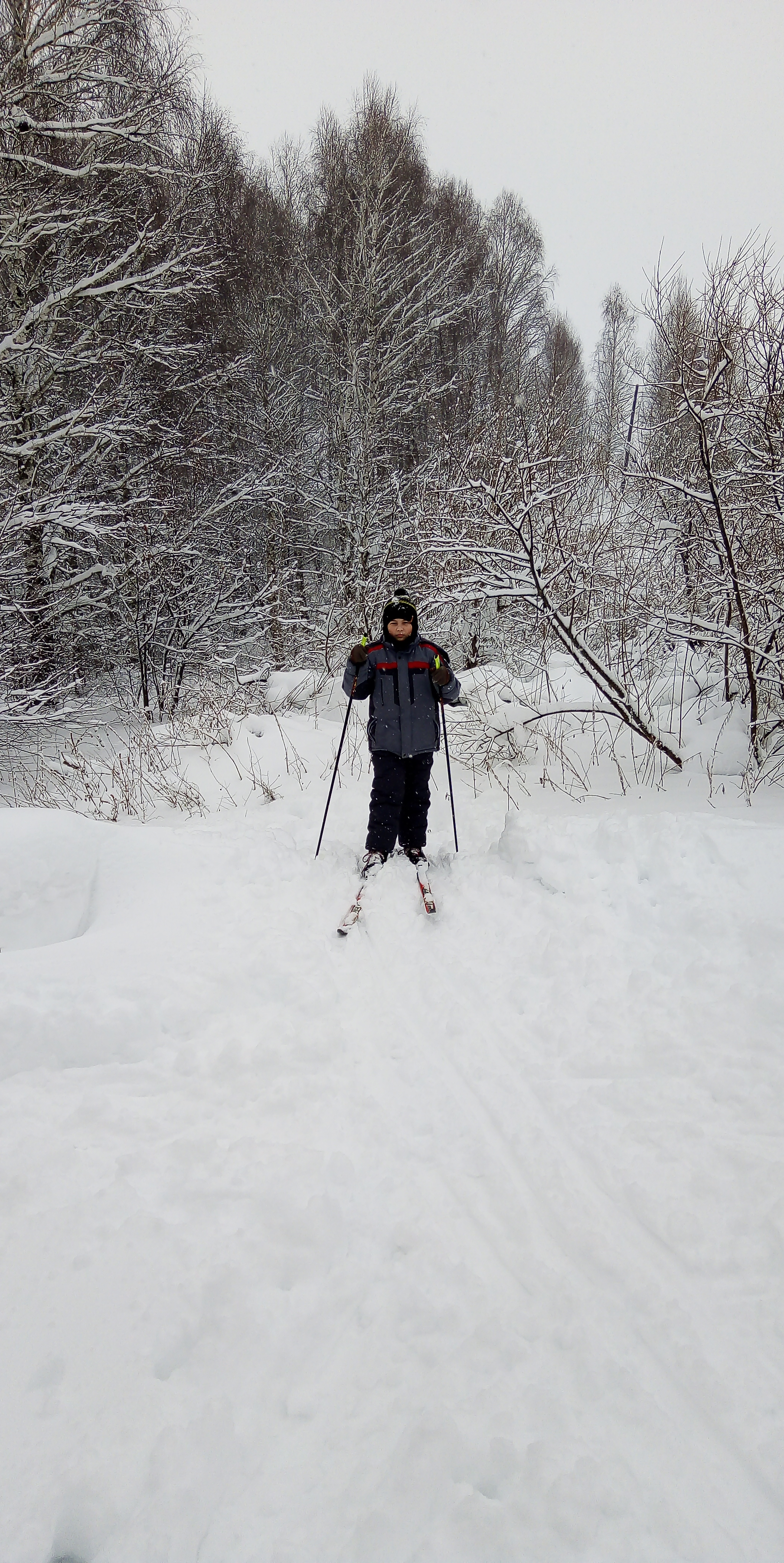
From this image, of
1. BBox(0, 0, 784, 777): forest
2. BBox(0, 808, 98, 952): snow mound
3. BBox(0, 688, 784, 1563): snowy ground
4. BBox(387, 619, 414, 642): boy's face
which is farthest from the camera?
BBox(0, 0, 784, 777): forest

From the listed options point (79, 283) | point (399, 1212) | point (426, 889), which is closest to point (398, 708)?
point (426, 889)

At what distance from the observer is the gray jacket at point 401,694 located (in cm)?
470

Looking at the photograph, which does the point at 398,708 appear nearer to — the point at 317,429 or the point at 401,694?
the point at 401,694

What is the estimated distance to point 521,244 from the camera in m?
18.4

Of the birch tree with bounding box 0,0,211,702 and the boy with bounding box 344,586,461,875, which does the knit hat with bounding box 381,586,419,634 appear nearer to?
the boy with bounding box 344,586,461,875

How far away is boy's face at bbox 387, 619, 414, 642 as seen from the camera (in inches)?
184

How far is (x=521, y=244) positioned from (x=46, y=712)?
63.7 ft

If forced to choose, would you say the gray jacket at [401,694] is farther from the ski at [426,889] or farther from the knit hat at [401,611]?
the ski at [426,889]

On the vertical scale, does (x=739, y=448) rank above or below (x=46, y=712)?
above

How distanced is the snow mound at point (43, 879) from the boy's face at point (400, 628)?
8.32ft

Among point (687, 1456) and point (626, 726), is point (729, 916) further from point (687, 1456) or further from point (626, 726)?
point (626, 726)

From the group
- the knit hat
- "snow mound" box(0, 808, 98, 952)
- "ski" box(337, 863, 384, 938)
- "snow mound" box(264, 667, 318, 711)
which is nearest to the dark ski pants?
"ski" box(337, 863, 384, 938)

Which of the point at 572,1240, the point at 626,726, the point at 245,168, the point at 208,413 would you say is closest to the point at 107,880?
the point at 572,1240

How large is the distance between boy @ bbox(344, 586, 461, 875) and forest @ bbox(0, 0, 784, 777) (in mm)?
1097
